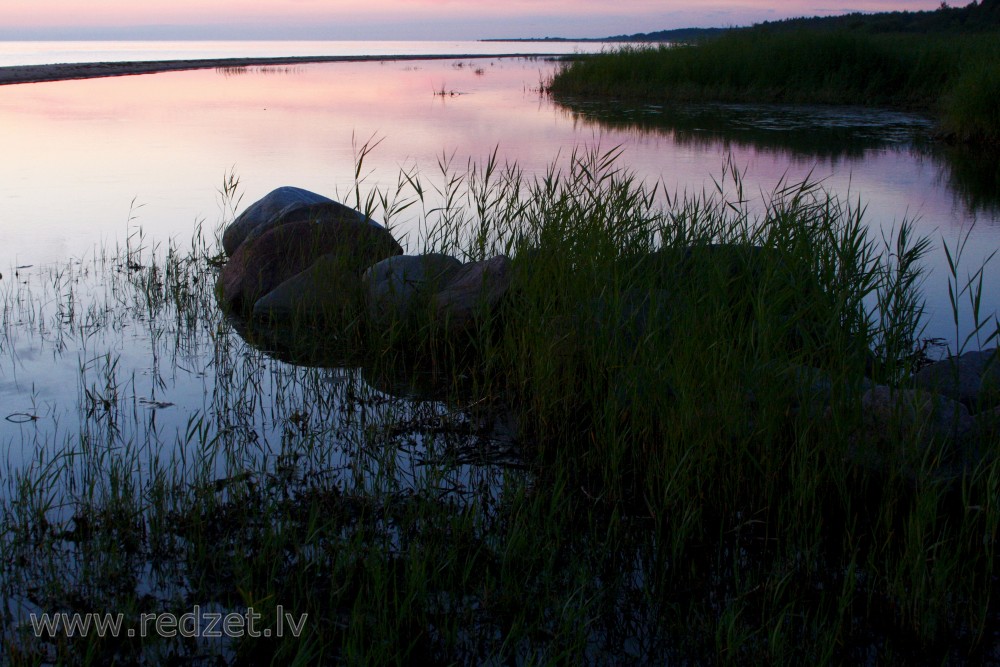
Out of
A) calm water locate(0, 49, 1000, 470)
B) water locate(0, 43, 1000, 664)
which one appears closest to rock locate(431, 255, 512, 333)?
water locate(0, 43, 1000, 664)

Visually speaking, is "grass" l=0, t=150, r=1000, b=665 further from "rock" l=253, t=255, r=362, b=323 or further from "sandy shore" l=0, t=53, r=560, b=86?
"sandy shore" l=0, t=53, r=560, b=86

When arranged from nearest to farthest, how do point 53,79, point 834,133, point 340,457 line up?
point 340,457 < point 834,133 < point 53,79

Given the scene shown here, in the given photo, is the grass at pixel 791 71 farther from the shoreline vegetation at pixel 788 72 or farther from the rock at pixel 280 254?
the rock at pixel 280 254

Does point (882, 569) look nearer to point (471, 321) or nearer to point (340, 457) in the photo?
point (340, 457)

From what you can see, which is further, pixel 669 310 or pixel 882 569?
pixel 669 310

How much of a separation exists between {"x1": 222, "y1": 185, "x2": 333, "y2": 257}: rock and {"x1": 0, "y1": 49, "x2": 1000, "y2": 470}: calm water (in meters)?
0.35

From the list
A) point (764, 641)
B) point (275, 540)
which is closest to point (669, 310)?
point (764, 641)

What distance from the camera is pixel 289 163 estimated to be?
1062 centimetres

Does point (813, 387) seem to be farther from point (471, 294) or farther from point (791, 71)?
point (791, 71)

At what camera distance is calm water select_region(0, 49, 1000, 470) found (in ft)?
15.0

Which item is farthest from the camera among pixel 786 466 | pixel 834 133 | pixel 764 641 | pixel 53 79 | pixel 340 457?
pixel 53 79

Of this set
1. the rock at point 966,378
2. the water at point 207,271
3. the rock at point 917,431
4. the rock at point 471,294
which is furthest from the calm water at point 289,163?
the rock at point 471,294

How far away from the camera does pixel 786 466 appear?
3027 millimetres

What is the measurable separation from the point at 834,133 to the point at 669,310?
11.0 metres
